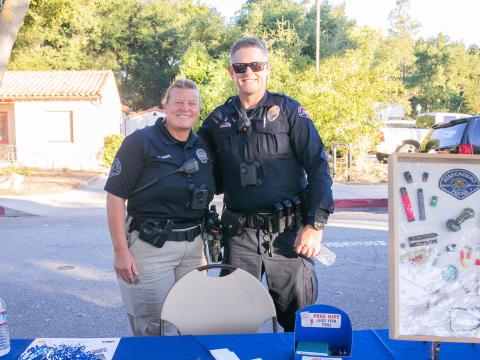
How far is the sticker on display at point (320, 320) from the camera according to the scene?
1806 mm

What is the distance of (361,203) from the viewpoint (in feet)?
35.8

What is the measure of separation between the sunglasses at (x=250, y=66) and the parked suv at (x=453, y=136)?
5.95 meters

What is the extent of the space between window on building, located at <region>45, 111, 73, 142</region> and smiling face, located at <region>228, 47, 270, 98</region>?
61.8 ft

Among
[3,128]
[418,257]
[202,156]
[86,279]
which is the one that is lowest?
[86,279]

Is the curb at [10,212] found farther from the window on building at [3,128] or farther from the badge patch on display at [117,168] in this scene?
the window on building at [3,128]

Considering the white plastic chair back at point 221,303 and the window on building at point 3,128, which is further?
the window on building at point 3,128

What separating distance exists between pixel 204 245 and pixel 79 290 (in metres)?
2.92

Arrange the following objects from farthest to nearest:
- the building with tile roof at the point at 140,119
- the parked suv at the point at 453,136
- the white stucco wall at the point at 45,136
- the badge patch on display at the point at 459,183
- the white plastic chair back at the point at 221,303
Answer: the building with tile roof at the point at 140,119 → the white stucco wall at the point at 45,136 → the parked suv at the point at 453,136 → the white plastic chair back at the point at 221,303 → the badge patch on display at the point at 459,183

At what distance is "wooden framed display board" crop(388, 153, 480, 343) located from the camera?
5.13 ft

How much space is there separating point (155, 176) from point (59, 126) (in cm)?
1910

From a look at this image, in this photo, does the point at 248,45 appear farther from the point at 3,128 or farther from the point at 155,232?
the point at 3,128

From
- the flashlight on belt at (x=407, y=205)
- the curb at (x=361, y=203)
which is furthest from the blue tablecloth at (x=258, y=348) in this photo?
the curb at (x=361, y=203)

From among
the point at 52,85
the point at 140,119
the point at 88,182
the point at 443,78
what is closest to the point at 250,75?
the point at 88,182

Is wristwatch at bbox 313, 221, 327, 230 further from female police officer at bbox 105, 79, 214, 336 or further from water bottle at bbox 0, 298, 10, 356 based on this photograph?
water bottle at bbox 0, 298, 10, 356
